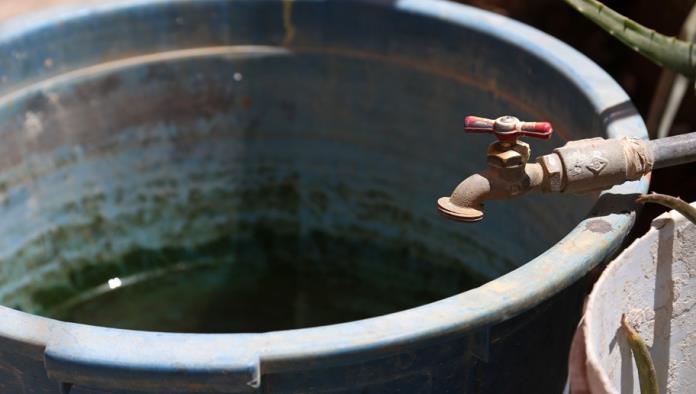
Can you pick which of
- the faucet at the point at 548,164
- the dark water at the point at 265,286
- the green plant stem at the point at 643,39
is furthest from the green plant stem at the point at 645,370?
the dark water at the point at 265,286

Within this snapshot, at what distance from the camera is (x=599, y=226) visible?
116 centimetres

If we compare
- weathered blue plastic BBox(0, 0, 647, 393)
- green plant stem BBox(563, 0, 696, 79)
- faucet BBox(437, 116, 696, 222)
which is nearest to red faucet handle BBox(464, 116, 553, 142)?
faucet BBox(437, 116, 696, 222)

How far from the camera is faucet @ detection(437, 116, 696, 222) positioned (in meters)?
1.20

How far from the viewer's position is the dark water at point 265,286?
2.08 meters

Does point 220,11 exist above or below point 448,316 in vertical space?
above

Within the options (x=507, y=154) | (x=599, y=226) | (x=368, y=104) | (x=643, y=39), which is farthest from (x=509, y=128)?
(x=368, y=104)

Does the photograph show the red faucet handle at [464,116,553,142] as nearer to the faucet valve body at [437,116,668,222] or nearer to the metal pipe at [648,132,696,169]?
the faucet valve body at [437,116,668,222]

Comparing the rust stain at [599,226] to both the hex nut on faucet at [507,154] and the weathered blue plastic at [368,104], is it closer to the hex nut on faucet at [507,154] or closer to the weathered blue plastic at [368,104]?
the weathered blue plastic at [368,104]

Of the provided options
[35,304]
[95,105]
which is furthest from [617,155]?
[35,304]

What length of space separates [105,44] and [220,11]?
248mm

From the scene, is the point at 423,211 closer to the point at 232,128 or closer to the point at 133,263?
the point at 232,128

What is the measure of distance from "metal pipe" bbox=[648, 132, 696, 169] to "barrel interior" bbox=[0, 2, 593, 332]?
0.50 m

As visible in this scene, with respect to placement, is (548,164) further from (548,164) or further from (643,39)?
(643,39)

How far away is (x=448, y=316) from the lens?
3.25 feet
